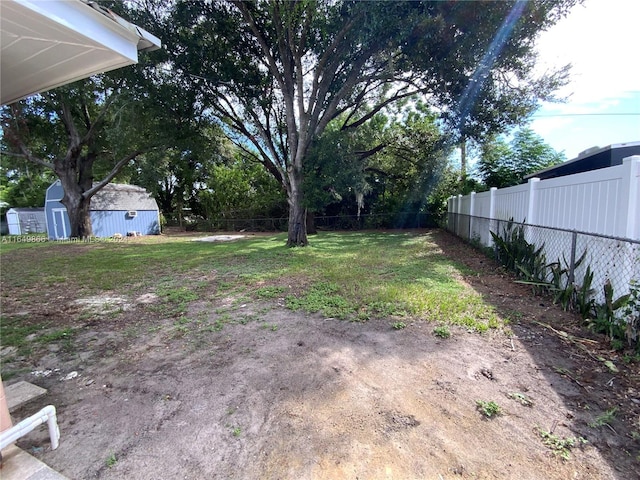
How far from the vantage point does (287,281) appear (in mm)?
5344

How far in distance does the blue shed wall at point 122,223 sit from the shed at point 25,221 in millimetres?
9854

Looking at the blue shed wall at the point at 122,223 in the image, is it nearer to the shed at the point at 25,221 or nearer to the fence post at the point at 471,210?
the shed at the point at 25,221

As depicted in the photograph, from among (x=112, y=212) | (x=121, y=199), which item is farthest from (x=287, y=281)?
(x=121, y=199)

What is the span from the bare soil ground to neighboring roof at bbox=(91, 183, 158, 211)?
16788 mm

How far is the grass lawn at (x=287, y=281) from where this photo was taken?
372 cm

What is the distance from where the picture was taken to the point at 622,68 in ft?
35.8

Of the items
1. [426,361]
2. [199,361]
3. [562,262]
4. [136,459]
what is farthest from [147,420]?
[562,262]

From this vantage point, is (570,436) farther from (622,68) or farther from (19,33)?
(622,68)

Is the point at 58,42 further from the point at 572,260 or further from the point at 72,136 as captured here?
the point at 72,136

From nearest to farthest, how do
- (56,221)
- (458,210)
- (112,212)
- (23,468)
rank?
(23,468) → (458,210) → (56,221) → (112,212)

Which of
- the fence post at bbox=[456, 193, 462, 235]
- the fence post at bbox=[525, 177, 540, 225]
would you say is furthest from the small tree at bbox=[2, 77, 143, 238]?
the fence post at bbox=[456, 193, 462, 235]

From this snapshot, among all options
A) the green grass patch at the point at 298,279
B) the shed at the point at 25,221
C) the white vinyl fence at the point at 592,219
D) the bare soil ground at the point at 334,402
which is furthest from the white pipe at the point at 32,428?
the shed at the point at 25,221

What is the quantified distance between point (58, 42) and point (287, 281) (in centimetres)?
406

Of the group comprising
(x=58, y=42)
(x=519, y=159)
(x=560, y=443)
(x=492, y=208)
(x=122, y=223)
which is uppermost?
(x=519, y=159)
